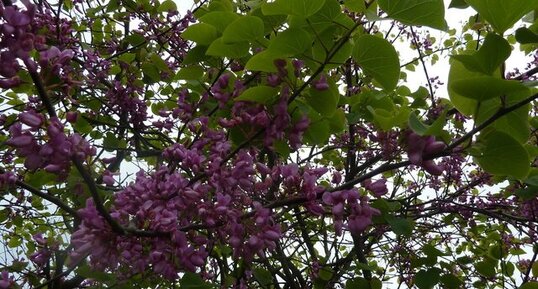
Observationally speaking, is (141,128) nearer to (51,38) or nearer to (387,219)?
(51,38)

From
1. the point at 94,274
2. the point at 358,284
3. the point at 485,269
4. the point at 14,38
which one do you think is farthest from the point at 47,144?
the point at 485,269

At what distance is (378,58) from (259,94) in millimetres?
347

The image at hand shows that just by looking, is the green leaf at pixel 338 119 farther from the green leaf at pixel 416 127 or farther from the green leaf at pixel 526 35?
the green leaf at pixel 526 35

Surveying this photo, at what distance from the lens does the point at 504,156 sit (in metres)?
1.14

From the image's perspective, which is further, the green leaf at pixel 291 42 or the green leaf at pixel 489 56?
the green leaf at pixel 291 42

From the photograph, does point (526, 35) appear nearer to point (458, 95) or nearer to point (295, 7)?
point (458, 95)

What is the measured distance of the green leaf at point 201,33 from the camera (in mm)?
1424

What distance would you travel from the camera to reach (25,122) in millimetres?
1013

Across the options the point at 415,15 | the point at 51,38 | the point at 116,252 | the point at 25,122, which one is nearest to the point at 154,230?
the point at 116,252

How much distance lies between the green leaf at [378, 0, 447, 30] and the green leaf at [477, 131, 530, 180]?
29 centimetres

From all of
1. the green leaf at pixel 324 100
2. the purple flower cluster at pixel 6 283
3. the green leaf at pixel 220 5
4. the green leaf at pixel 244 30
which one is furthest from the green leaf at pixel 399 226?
the purple flower cluster at pixel 6 283

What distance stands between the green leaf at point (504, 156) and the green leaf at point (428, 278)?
0.84 m

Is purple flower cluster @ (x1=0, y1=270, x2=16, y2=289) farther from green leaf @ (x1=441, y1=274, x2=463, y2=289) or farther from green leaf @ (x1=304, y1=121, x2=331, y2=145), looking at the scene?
green leaf @ (x1=441, y1=274, x2=463, y2=289)

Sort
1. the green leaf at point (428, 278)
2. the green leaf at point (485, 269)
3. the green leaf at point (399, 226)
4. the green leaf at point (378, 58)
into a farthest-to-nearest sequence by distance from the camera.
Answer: the green leaf at point (485, 269), the green leaf at point (428, 278), the green leaf at point (399, 226), the green leaf at point (378, 58)
